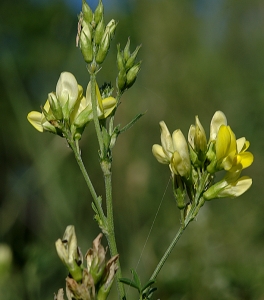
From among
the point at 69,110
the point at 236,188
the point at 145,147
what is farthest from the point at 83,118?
the point at 145,147

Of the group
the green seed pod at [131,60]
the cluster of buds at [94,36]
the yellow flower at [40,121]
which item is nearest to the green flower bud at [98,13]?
the cluster of buds at [94,36]

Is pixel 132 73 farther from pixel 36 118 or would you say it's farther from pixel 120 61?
pixel 36 118

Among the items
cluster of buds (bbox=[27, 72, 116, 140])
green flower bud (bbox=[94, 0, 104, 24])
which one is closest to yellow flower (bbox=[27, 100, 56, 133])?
cluster of buds (bbox=[27, 72, 116, 140])

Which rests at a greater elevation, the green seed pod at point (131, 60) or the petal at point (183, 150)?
the green seed pod at point (131, 60)

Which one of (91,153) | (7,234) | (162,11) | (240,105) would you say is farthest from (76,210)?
(162,11)

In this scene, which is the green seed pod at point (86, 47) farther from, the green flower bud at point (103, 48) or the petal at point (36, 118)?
the petal at point (36, 118)

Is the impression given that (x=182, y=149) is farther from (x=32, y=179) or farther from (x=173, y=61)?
(x=173, y=61)
